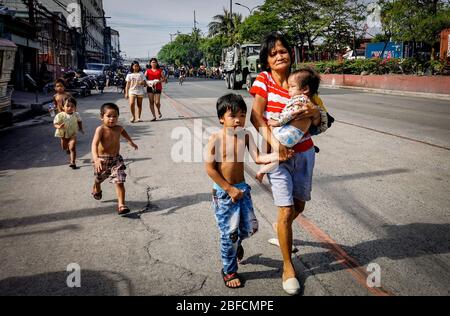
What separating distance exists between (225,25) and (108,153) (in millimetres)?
63188

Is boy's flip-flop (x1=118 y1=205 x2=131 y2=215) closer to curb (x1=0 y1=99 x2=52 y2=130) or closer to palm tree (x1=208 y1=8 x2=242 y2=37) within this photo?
curb (x1=0 y1=99 x2=52 y2=130)

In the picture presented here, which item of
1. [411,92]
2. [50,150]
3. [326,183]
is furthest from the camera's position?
[411,92]

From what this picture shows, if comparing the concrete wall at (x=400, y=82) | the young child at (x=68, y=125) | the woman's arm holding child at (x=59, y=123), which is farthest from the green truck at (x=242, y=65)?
the woman's arm holding child at (x=59, y=123)

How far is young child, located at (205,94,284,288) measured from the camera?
103 inches

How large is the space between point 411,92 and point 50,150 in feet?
63.2

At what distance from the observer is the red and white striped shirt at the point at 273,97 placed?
2.71 metres

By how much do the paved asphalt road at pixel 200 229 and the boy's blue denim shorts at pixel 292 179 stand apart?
0.63 metres

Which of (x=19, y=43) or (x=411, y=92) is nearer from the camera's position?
(x=411, y=92)

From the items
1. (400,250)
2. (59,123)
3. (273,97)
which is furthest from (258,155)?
(59,123)

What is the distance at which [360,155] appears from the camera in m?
6.57

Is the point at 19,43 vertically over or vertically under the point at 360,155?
over

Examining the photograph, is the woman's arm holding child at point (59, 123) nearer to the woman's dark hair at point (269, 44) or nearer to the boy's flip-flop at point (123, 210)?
the boy's flip-flop at point (123, 210)
